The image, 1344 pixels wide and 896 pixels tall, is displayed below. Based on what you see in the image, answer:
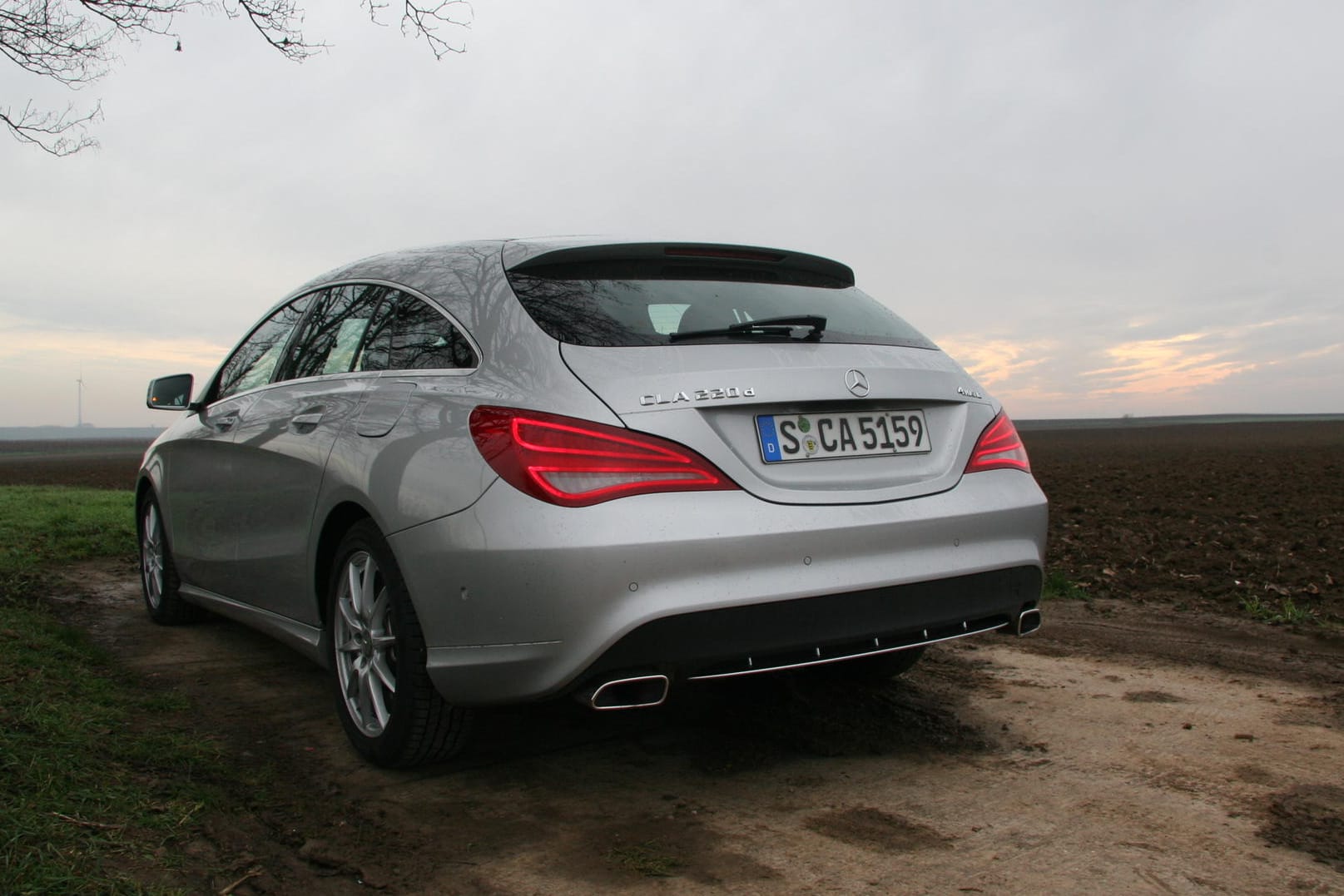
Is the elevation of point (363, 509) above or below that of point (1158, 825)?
above

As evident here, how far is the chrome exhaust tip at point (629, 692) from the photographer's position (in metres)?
2.85

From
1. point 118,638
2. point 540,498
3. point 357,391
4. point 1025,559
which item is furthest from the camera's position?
point 118,638

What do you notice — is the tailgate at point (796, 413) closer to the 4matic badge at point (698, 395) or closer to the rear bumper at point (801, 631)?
the 4matic badge at point (698, 395)

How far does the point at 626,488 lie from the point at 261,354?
278 cm

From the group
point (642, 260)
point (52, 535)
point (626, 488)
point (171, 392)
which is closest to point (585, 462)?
point (626, 488)

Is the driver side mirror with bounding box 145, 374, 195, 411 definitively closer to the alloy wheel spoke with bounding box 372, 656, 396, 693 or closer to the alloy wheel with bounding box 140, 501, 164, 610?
the alloy wheel with bounding box 140, 501, 164, 610

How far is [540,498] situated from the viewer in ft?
9.27

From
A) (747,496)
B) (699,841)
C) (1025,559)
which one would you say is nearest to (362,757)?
(699,841)

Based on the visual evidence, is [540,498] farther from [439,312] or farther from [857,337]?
[857,337]

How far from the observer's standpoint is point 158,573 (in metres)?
5.84

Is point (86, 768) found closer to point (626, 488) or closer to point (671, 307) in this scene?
point (626, 488)

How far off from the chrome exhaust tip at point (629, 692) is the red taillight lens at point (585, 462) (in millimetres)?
461

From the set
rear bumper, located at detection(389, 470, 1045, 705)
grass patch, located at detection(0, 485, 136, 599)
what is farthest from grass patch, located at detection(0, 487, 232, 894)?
grass patch, located at detection(0, 485, 136, 599)

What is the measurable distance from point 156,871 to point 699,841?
1275 mm
